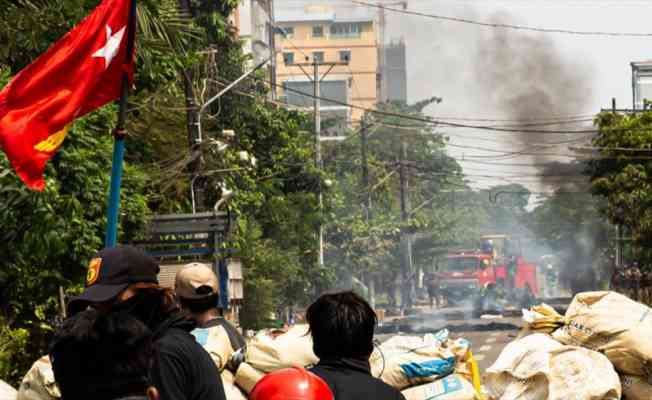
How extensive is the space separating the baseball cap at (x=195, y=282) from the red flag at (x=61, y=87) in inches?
102

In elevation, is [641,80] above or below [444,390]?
above

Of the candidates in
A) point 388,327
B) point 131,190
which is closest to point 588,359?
point 131,190

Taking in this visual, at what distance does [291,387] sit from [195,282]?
2.76m

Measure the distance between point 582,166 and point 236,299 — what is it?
38.7m

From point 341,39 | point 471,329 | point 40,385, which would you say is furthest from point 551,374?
point 341,39

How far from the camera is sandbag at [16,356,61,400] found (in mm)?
Answer: 6543

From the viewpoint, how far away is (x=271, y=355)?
6.43m

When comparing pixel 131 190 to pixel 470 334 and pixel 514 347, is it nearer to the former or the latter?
pixel 514 347

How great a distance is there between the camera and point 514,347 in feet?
23.6

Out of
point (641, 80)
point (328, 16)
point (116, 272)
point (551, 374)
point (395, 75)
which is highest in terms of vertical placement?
point (328, 16)

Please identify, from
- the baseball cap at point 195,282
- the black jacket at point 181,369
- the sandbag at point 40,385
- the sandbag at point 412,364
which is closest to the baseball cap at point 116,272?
the black jacket at point 181,369

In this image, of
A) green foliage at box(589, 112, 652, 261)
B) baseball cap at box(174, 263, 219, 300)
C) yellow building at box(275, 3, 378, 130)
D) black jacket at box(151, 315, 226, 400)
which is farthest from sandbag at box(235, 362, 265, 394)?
yellow building at box(275, 3, 378, 130)

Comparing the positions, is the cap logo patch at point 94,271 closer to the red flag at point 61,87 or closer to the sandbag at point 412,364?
the sandbag at point 412,364

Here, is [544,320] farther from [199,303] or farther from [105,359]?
[105,359]
